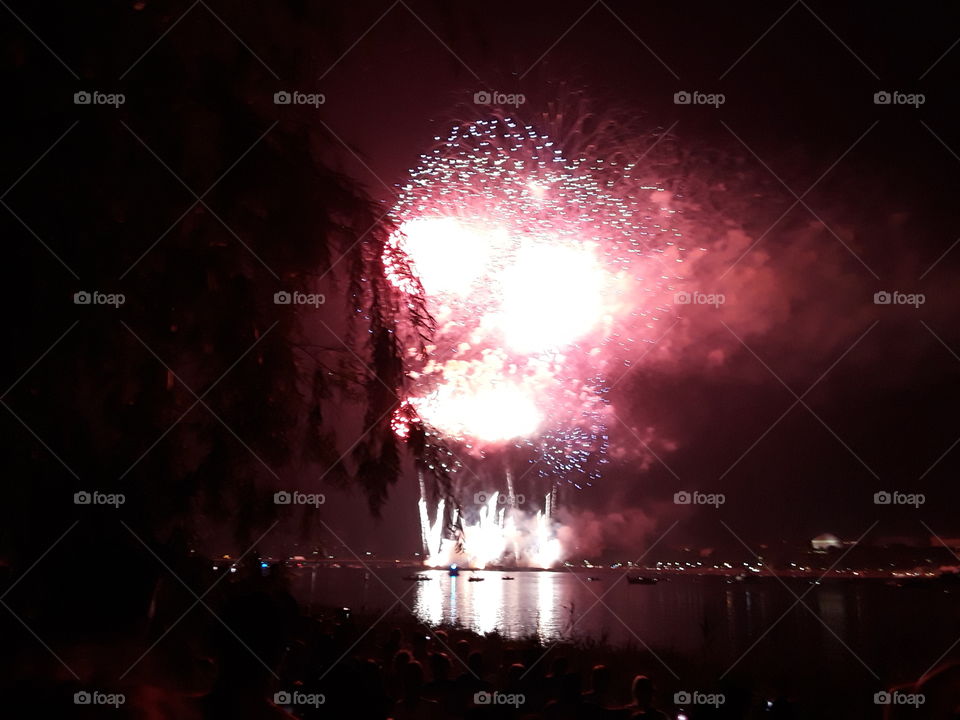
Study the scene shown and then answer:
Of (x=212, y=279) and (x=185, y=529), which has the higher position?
(x=212, y=279)

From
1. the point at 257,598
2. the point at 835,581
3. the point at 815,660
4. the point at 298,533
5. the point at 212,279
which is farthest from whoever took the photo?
the point at 835,581

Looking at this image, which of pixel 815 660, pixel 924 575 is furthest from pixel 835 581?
pixel 815 660

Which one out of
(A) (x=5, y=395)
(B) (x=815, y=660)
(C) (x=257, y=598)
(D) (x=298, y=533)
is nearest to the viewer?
(C) (x=257, y=598)

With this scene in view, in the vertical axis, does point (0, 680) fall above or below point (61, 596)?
below

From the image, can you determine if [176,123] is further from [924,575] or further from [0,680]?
[924,575]

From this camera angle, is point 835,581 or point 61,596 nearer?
point 61,596

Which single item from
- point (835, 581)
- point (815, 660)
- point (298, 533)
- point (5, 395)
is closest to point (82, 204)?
point (5, 395)

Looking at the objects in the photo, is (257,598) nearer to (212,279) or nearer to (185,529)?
(185,529)

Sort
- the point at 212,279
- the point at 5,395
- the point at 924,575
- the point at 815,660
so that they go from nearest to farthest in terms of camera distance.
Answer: the point at 5,395 < the point at 212,279 < the point at 815,660 < the point at 924,575

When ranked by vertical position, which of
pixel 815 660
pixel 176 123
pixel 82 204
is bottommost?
pixel 815 660
